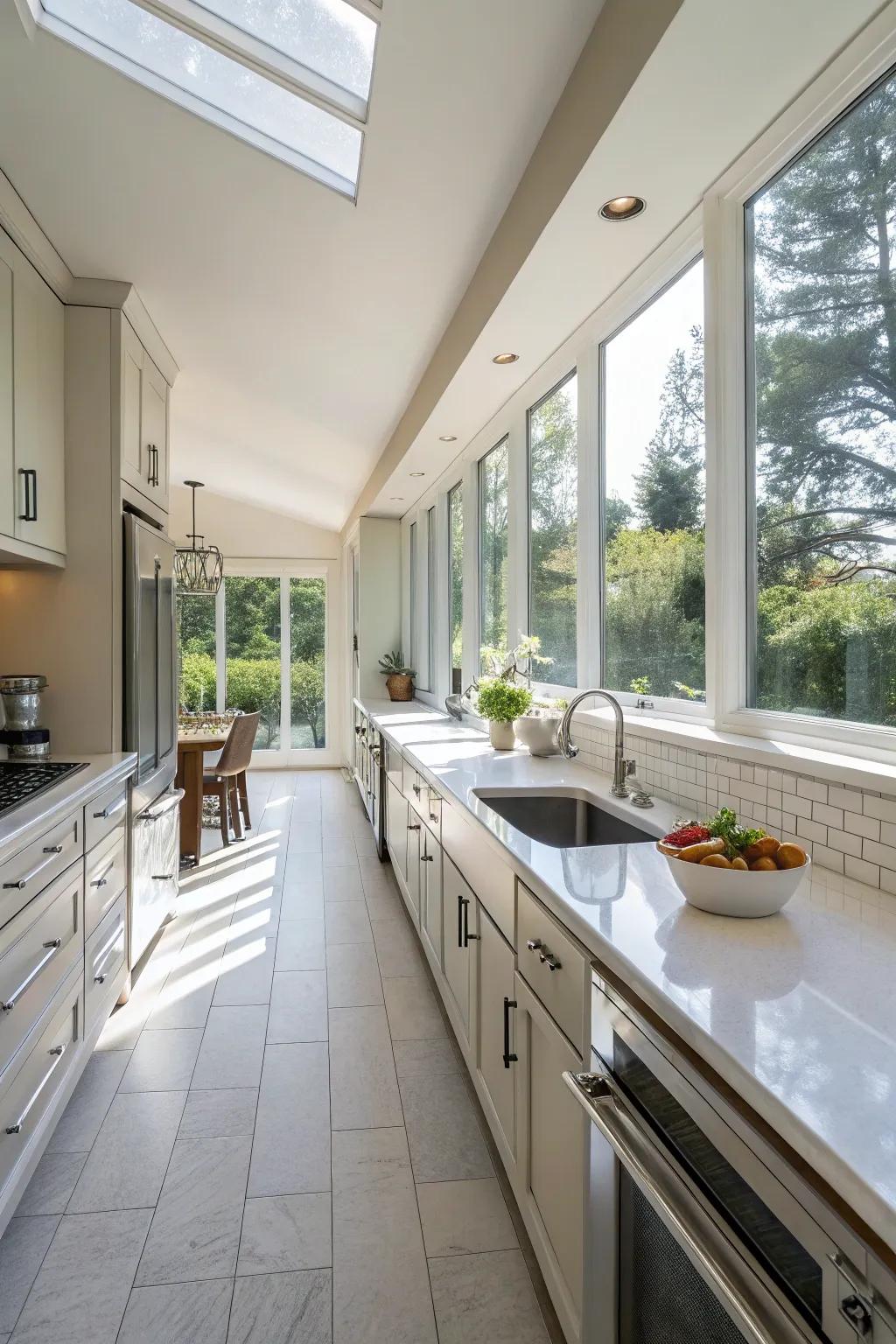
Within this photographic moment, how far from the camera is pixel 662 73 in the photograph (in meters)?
1.45

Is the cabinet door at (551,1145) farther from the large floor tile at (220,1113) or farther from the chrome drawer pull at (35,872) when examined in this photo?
the chrome drawer pull at (35,872)

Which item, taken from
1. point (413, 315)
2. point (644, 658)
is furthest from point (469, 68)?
point (644, 658)

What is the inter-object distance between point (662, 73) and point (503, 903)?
1.71 meters

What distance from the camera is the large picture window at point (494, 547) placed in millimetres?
4062

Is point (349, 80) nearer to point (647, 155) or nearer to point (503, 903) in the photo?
point (647, 155)

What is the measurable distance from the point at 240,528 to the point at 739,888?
8177 millimetres

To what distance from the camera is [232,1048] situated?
262cm

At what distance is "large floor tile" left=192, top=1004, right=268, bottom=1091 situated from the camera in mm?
2430

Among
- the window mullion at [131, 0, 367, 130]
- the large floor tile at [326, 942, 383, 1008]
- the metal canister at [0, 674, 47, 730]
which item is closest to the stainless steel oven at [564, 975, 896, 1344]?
the large floor tile at [326, 942, 383, 1008]

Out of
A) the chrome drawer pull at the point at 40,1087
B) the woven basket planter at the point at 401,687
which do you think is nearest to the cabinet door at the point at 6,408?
the chrome drawer pull at the point at 40,1087

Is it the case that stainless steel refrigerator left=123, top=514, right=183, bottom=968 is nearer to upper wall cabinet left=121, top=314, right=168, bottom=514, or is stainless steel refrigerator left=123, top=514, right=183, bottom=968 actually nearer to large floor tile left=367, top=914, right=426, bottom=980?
upper wall cabinet left=121, top=314, right=168, bottom=514

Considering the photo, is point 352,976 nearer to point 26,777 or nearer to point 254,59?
point 26,777

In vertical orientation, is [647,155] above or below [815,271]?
above

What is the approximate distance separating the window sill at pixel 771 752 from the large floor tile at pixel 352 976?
1493 mm
